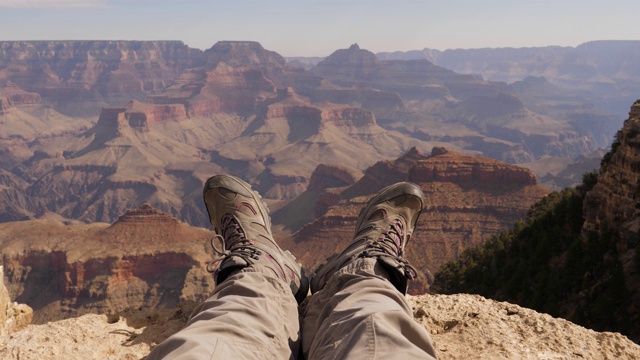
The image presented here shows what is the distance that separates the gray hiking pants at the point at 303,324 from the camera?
276cm

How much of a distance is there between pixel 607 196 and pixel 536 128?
642 ft

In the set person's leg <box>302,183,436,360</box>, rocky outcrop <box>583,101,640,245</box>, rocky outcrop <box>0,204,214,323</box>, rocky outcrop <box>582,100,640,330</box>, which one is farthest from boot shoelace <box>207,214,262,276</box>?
rocky outcrop <box>0,204,214,323</box>

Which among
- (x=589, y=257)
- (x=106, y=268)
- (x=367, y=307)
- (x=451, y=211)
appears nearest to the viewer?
(x=367, y=307)

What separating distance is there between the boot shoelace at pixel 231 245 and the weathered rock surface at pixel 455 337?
85cm

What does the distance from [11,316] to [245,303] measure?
10.9ft

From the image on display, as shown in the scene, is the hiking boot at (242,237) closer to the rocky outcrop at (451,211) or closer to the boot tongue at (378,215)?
the boot tongue at (378,215)

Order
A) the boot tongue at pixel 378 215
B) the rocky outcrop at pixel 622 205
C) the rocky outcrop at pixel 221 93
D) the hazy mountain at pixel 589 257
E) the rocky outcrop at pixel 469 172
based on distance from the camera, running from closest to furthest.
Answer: the boot tongue at pixel 378 215
the hazy mountain at pixel 589 257
the rocky outcrop at pixel 622 205
the rocky outcrop at pixel 469 172
the rocky outcrop at pixel 221 93

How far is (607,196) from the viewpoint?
1364 centimetres

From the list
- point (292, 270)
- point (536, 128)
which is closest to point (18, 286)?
point (292, 270)

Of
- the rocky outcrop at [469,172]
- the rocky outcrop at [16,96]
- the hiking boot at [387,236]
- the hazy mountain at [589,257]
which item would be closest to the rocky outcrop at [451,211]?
the rocky outcrop at [469,172]

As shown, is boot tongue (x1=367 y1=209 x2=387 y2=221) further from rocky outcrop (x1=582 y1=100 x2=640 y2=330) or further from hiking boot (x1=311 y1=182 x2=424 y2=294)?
rocky outcrop (x1=582 y1=100 x2=640 y2=330)

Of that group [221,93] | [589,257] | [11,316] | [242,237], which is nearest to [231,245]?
[242,237]

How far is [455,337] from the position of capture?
4.21 meters

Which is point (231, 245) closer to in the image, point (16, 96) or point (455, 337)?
point (455, 337)
